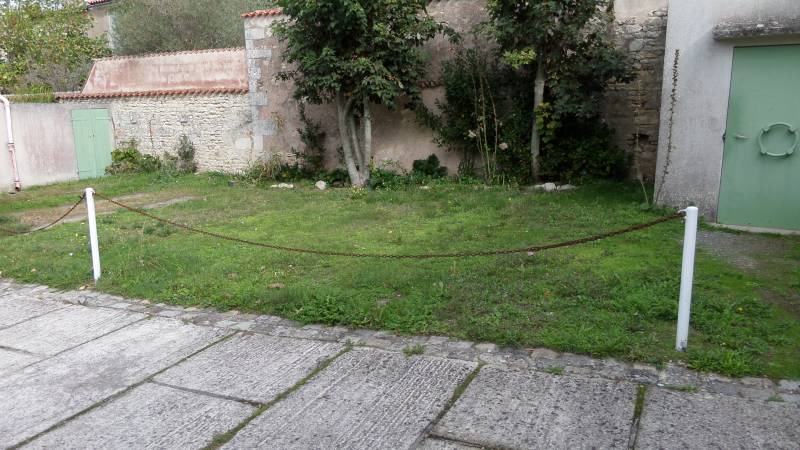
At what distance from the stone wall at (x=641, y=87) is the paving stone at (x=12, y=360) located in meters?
8.85

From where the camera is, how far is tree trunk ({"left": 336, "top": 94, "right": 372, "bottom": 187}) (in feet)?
38.8

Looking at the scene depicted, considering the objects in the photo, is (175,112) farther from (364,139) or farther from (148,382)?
(148,382)

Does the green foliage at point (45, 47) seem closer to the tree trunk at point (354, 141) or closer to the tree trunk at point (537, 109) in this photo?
the tree trunk at point (354, 141)

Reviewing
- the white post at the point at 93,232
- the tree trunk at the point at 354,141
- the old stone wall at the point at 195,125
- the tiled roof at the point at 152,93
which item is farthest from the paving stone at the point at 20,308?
the tiled roof at the point at 152,93

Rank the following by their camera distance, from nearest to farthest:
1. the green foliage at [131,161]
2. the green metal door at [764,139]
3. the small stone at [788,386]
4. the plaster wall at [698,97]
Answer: the small stone at [788,386] < the green metal door at [764,139] < the plaster wall at [698,97] < the green foliage at [131,161]

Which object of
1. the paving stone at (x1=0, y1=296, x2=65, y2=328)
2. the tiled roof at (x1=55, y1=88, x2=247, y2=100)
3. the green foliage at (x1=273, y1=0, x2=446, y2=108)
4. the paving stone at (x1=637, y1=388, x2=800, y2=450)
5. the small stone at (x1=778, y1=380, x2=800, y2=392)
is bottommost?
the paving stone at (x1=0, y1=296, x2=65, y2=328)

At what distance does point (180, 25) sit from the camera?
19250 mm

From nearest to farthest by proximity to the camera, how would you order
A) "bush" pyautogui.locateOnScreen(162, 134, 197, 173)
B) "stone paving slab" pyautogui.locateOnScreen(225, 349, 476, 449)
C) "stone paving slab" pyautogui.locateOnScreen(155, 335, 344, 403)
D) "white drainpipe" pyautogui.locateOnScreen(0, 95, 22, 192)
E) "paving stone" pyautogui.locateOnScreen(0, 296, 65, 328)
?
"stone paving slab" pyautogui.locateOnScreen(225, 349, 476, 449) < "stone paving slab" pyautogui.locateOnScreen(155, 335, 344, 403) < "paving stone" pyautogui.locateOnScreen(0, 296, 65, 328) < "white drainpipe" pyautogui.locateOnScreen(0, 95, 22, 192) < "bush" pyautogui.locateOnScreen(162, 134, 197, 173)

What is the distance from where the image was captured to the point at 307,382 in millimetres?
4043

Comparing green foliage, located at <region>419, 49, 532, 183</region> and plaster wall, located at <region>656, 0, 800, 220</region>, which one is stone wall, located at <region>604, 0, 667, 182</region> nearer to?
green foliage, located at <region>419, 49, 532, 183</region>

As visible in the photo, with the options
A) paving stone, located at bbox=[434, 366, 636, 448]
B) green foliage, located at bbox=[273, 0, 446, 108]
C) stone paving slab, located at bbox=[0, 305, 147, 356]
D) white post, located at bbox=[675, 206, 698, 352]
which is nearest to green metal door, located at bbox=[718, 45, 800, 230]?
white post, located at bbox=[675, 206, 698, 352]

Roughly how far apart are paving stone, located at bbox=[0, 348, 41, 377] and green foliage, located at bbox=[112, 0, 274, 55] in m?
16.3

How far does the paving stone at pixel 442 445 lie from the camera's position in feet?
10.5

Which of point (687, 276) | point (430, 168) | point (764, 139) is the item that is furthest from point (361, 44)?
point (687, 276)
